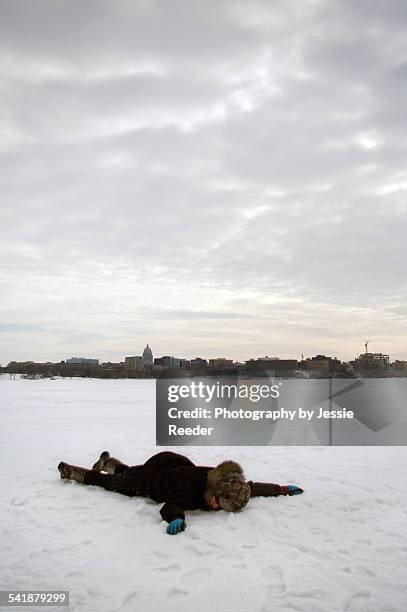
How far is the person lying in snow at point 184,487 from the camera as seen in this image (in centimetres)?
441

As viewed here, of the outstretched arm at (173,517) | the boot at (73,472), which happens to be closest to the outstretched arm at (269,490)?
the outstretched arm at (173,517)

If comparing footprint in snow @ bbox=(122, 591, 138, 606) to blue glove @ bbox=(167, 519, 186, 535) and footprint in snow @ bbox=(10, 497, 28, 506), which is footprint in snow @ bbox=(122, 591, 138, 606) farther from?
footprint in snow @ bbox=(10, 497, 28, 506)

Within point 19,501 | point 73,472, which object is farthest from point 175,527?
point 73,472

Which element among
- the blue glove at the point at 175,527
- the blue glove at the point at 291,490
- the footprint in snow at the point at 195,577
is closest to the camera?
the footprint in snow at the point at 195,577

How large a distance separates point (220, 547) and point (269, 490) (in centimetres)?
151

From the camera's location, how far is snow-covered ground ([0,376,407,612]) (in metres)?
3.03

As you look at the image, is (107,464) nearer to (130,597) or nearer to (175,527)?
(175,527)

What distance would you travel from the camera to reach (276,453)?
8.09m

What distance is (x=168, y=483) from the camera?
184 inches

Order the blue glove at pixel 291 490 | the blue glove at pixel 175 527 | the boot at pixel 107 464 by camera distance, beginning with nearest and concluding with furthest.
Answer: the blue glove at pixel 175 527
the blue glove at pixel 291 490
the boot at pixel 107 464

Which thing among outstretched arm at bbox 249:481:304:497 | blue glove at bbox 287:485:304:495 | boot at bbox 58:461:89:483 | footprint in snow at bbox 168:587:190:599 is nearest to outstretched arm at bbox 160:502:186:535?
footprint in snow at bbox 168:587:190:599

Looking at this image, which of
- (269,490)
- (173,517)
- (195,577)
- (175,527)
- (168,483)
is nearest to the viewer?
(195,577)

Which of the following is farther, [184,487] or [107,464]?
[107,464]

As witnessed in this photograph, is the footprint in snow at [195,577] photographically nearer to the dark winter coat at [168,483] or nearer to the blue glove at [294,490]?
the dark winter coat at [168,483]
